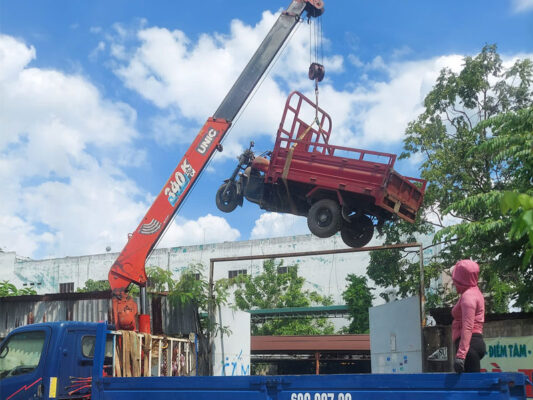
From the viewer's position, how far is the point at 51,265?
3966cm

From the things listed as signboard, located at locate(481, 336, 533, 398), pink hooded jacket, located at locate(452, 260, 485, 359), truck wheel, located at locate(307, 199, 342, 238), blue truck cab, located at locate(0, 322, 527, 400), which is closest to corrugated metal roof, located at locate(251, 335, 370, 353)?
truck wheel, located at locate(307, 199, 342, 238)

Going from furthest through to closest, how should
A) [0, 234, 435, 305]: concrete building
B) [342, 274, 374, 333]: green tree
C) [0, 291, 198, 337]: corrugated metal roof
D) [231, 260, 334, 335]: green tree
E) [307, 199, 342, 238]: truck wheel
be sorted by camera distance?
[0, 234, 435, 305]: concrete building
[231, 260, 334, 335]: green tree
[342, 274, 374, 333]: green tree
[0, 291, 198, 337]: corrugated metal roof
[307, 199, 342, 238]: truck wheel

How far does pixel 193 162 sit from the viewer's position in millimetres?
11656

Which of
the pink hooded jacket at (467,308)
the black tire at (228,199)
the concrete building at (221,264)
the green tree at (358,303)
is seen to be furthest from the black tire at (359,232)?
the concrete building at (221,264)

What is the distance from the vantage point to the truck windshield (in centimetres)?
756

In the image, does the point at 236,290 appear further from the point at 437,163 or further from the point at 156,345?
the point at 156,345

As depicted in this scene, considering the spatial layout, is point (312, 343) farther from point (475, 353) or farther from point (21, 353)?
point (475, 353)

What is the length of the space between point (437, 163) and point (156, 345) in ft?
43.3

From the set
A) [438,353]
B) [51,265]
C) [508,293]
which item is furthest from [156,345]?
[51,265]

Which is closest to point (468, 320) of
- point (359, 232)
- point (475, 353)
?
point (475, 353)

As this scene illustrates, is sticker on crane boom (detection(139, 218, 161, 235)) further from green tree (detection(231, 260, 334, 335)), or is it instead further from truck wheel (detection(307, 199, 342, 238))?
green tree (detection(231, 260, 334, 335))

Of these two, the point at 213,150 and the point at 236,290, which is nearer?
the point at 213,150

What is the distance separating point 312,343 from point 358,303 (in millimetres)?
5087

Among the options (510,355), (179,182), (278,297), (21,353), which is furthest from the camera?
(278,297)
